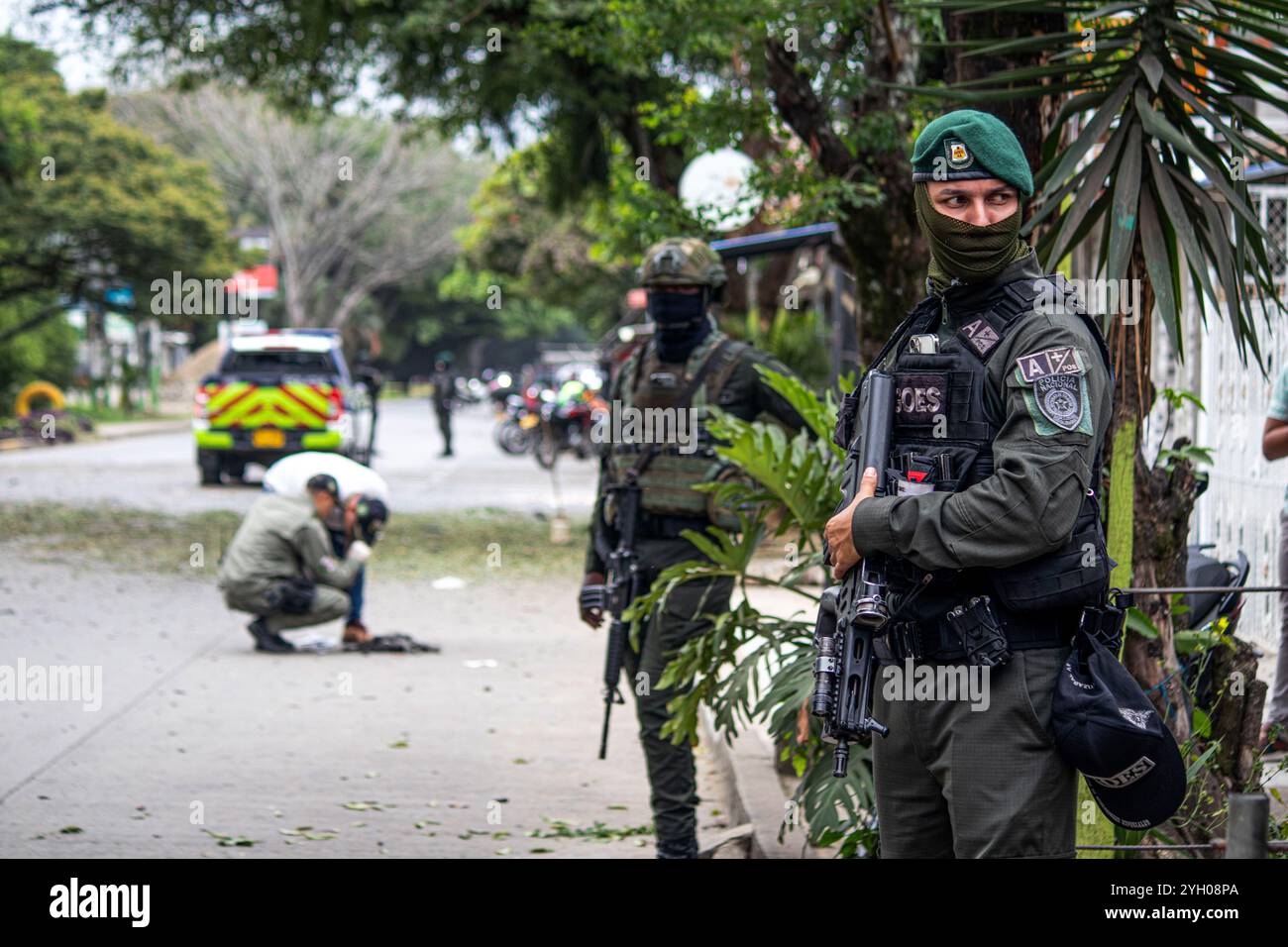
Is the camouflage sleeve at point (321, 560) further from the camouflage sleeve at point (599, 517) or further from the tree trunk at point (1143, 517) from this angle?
the tree trunk at point (1143, 517)

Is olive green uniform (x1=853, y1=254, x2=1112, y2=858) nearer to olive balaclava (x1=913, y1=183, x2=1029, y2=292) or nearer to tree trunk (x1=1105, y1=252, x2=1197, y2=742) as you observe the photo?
olive balaclava (x1=913, y1=183, x2=1029, y2=292)

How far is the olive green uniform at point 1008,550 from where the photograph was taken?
9.80 ft

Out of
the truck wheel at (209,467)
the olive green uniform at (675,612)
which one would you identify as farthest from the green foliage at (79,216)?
the olive green uniform at (675,612)

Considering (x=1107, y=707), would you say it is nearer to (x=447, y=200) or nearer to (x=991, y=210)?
(x=991, y=210)

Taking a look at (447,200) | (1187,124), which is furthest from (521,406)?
(447,200)

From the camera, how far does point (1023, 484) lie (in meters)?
2.97

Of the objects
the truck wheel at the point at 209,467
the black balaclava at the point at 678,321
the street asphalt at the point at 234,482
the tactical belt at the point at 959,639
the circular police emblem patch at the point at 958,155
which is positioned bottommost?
the street asphalt at the point at 234,482

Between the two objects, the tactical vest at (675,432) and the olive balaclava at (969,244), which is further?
the tactical vest at (675,432)

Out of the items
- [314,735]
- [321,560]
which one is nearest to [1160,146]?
[314,735]

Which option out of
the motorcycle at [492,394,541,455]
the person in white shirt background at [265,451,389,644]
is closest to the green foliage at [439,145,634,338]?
the motorcycle at [492,394,541,455]

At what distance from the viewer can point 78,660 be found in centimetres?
977

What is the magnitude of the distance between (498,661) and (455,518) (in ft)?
28.1

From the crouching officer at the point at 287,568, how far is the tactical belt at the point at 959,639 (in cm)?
737
